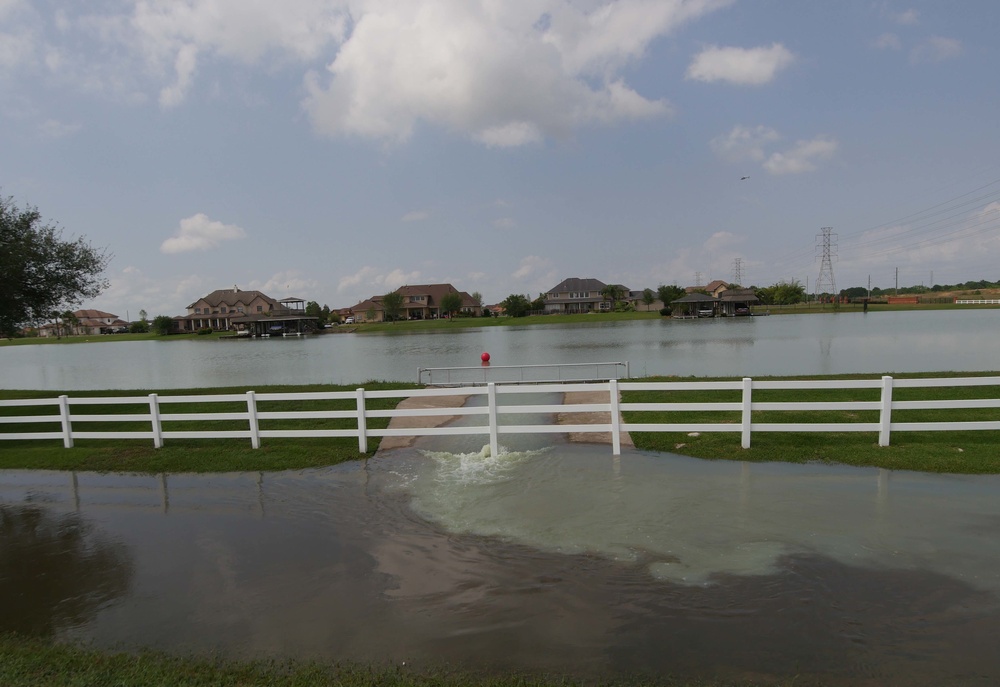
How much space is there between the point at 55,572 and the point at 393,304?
12812 centimetres

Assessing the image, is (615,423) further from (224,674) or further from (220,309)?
(220,309)

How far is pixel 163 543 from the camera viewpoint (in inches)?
303

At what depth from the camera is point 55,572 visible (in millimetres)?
6938

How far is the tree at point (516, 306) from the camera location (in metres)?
130

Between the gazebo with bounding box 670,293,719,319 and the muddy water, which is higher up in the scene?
the gazebo with bounding box 670,293,719,319

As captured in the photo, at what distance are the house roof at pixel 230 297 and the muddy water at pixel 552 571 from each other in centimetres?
13585

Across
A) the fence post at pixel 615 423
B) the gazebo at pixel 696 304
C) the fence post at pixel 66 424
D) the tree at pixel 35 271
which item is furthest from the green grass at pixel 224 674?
the gazebo at pixel 696 304

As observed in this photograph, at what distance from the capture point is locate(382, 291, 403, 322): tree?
133 meters

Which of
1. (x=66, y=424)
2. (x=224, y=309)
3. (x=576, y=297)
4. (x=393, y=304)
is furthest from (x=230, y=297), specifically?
(x=66, y=424)

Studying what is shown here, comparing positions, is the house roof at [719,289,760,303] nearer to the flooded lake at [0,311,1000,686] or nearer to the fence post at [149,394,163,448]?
the flooded lake at [0,311,1000,686]

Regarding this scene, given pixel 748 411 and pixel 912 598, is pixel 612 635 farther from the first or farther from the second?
pixel 748 411

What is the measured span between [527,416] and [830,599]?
398 inches

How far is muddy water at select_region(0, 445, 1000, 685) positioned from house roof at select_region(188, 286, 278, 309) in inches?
5348

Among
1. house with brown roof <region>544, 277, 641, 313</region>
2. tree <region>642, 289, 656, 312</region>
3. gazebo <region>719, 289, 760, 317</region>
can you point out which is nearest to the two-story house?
house with brown roof <region>544, 277, 641, 313</region>
